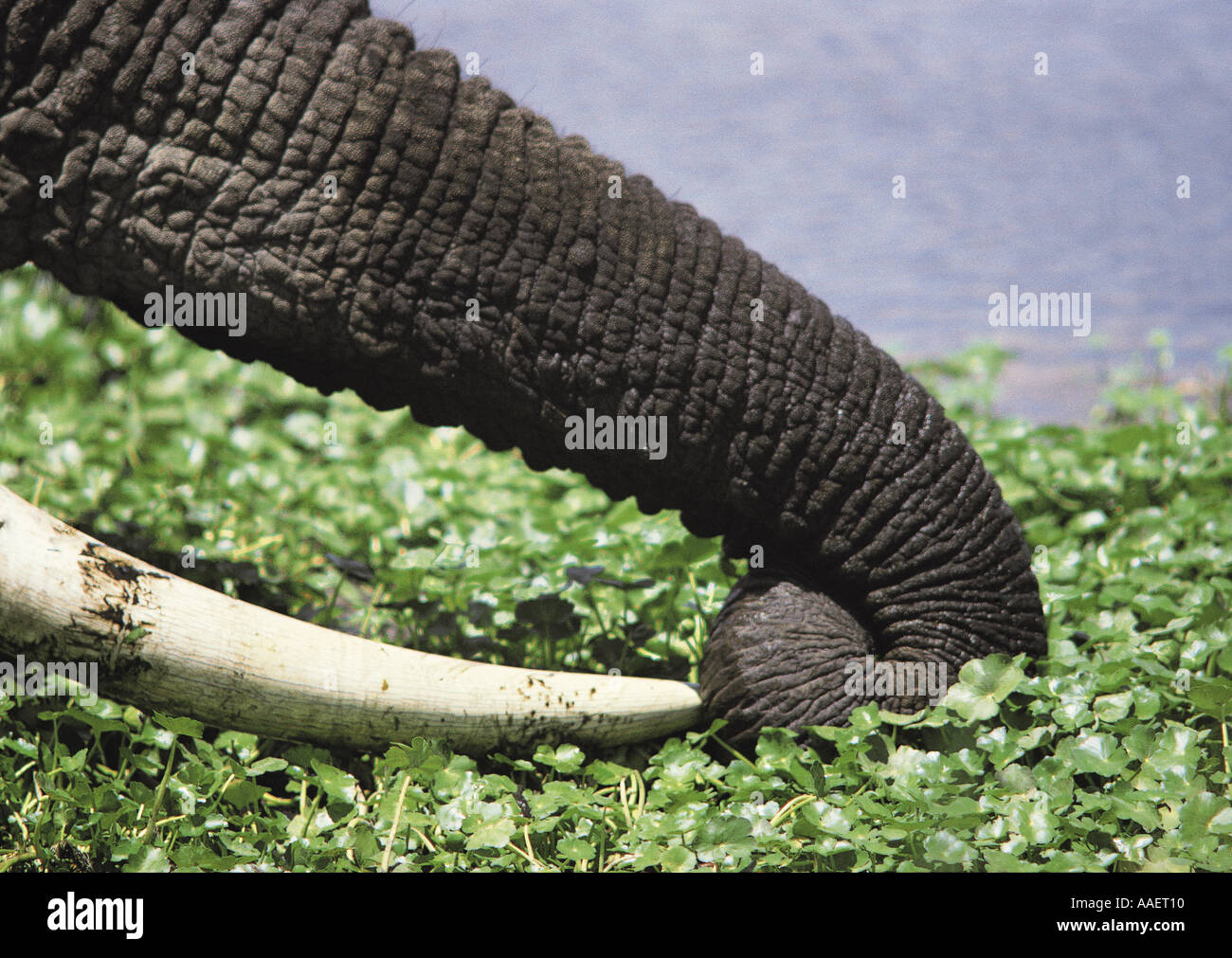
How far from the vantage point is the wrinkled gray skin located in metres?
2.03

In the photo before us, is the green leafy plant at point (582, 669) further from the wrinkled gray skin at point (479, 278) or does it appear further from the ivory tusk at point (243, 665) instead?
the wrinkled gray skin at point (479, 278)

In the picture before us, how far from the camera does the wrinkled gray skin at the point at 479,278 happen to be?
6.67ft

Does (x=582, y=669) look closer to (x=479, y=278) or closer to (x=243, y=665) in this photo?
(x=243, y=665)

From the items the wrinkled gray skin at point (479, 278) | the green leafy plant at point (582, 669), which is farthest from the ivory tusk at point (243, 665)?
the wrinkled gray skin at point (479, 278)

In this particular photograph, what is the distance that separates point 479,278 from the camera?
2.09 metres

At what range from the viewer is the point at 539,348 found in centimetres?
213

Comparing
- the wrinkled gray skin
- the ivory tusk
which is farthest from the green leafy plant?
the wrinkled gray skin

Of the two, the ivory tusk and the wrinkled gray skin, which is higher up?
the wrinkled gray skin

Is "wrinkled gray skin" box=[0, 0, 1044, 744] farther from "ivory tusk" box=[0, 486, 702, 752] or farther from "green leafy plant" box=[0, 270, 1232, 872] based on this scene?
"ivory tusk" box=[0, 486, 702, 752]

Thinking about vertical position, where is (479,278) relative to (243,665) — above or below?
above

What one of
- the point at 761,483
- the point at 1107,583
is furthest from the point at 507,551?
the point at 1107,583

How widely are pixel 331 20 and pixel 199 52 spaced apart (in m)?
0.21

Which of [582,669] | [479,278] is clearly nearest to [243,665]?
[479,278]
